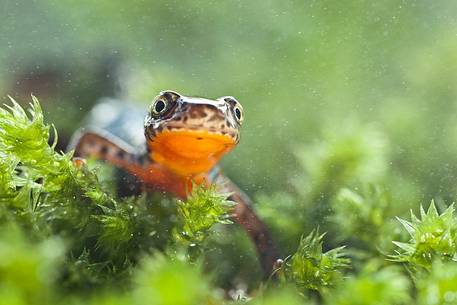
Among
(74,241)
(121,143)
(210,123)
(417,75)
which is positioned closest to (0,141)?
(74,241)

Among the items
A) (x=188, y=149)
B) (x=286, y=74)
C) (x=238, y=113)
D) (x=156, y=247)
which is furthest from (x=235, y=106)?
(x=286, y=74)

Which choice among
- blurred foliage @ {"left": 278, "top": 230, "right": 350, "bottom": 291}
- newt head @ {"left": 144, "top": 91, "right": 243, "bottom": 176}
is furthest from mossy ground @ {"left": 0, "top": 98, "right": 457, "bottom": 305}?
newt head @ {"left": 144, "top": 91, "right": 243, "bottom": 176}

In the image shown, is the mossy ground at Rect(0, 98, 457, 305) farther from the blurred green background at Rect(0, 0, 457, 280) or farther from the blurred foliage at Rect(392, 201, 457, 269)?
the blurred green background at Rect(0, 0, 457, 280)

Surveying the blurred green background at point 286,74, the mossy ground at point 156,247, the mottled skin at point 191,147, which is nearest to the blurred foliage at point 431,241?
the mossy ground at point 156,247

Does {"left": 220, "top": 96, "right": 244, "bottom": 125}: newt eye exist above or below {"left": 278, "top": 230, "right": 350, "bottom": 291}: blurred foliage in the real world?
above

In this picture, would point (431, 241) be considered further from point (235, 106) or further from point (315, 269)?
point (235, 106)

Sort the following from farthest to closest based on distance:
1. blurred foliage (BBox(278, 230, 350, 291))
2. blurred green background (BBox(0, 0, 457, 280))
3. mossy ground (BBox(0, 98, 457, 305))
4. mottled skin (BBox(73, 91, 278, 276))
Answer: blurred green background (BBox(0, 0, 457, 280)), mottled skin (BBox(73, 91, 278, 276)), blurred foliage (BBox(278, 230, 350, 291)), mossy ground (BBox(0, 98, 457, 305))
